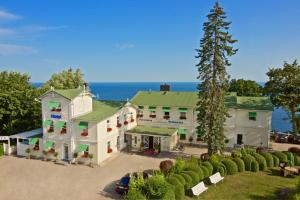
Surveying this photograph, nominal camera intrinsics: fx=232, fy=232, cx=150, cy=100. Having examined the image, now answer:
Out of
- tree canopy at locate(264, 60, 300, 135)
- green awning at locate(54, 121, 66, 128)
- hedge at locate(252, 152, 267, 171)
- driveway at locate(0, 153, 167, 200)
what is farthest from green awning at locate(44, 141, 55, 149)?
tree canopy at locate(264, 60, 300, 135)

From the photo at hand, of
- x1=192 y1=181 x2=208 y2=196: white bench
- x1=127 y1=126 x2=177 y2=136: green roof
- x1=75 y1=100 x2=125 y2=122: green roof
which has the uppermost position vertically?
x1=75 y1=100 x2=125 y2=122: green roof

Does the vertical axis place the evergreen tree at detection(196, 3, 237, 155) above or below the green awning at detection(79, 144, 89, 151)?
above

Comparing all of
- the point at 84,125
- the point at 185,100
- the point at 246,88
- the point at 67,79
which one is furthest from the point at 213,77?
the point at 67,79

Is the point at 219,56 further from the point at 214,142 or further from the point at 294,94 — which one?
the point at 294,94

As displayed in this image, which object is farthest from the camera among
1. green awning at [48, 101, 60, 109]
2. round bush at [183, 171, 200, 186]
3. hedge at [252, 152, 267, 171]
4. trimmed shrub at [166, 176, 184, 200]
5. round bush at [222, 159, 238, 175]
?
green awning at [48, 101, 60, 109]

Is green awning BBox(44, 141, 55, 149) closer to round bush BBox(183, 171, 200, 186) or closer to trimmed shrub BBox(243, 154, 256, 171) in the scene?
round bush BBox(183, 171, 200, 186)

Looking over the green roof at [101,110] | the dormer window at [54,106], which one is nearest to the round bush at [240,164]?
the green roof at [101,110]

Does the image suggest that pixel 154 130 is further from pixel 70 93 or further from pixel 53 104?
pixel 53 104
